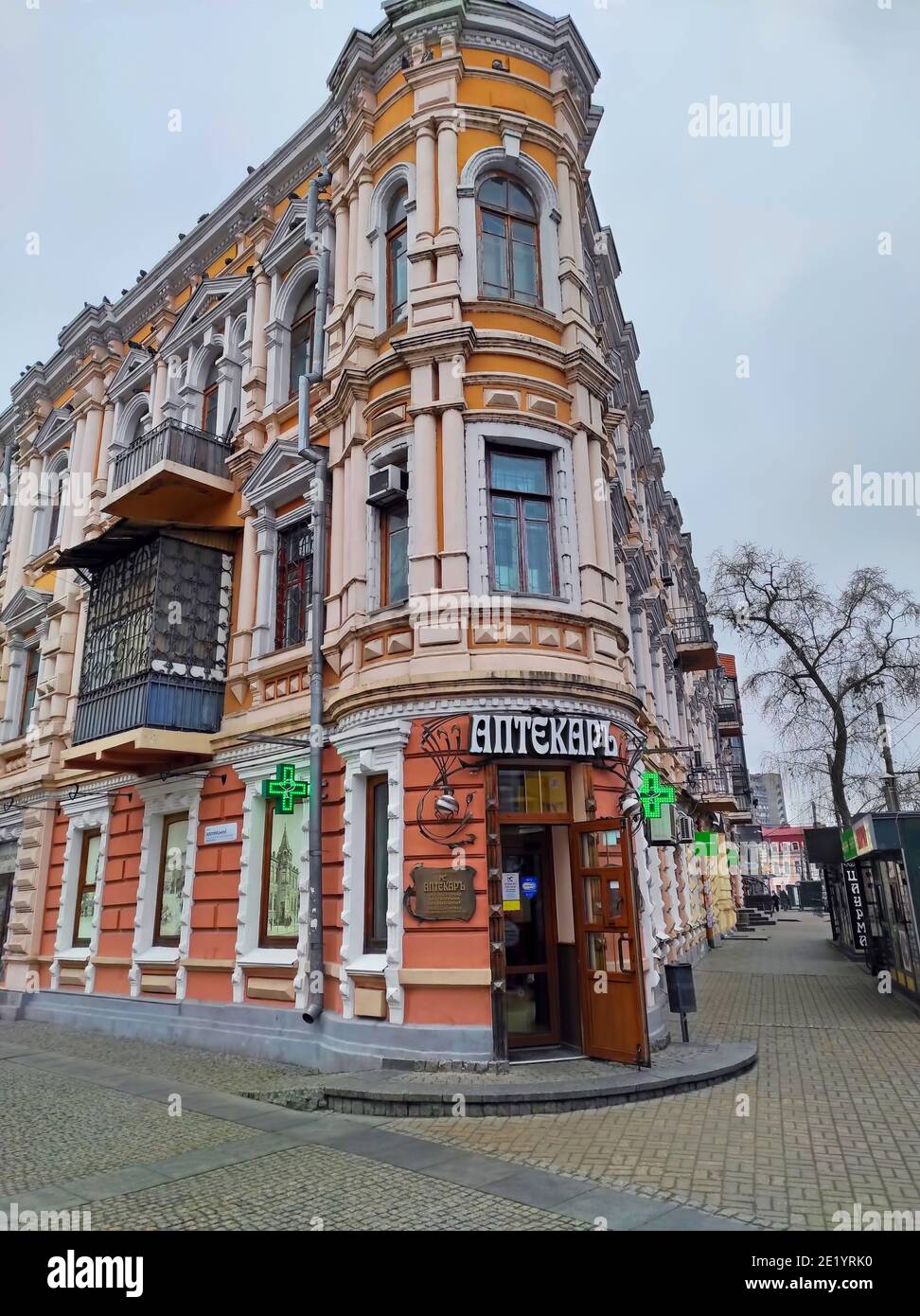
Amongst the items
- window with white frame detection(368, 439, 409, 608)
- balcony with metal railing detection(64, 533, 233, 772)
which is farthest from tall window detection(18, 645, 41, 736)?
window with white frame detection(368, 439, 409, 608)

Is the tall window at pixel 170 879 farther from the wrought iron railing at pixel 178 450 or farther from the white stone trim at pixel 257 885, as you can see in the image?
the wrought iron railing at pixel 178 450

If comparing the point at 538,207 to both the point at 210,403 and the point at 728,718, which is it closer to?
the point at 210,403

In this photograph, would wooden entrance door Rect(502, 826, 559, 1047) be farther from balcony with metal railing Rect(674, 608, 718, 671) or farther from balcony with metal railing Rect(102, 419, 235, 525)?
balcony with metal railing Rect(674, 608, 718, 671)


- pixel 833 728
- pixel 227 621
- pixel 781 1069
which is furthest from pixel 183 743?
pixel 833 728

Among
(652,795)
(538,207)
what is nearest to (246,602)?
(652,795)

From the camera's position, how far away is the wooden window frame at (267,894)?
12.4 m

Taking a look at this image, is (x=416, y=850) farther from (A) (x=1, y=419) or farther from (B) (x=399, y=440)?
(A) (x=1, y=419)

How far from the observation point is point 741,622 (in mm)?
25219

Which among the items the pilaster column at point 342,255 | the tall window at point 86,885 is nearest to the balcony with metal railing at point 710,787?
the tall window at point 86,885

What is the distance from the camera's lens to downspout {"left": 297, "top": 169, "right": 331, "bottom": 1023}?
1119cm

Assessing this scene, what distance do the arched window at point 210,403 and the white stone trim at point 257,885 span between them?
24.6 ft

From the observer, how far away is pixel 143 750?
13.6 m

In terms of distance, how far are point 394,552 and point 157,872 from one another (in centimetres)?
751

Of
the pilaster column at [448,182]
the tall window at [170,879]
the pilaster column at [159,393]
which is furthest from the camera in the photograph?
the pilaster column at [159,393]
